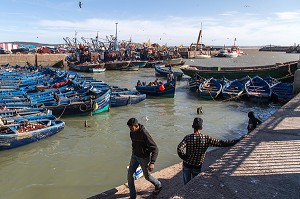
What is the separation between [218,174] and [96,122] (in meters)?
12.3

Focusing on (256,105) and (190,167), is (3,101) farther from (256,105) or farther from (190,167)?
(256,105)

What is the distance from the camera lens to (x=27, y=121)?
12836 millimetres

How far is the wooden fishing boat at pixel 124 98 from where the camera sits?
64.5 feet

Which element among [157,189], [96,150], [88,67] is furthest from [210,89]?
[88,67]

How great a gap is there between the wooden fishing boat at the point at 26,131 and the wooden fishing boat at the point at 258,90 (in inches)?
587

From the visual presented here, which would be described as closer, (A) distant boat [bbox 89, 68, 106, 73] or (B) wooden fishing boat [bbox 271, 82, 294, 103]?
(B) wooden fishing boat [bbox 271, 82, 294, 103]

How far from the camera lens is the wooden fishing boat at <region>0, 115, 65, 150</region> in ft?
37.4

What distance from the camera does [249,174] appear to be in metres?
5.21

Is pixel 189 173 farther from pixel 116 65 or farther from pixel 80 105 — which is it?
pixel 116 65

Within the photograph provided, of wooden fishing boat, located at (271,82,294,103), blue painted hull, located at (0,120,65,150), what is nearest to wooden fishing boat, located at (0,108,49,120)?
blue painted hull, located at (0,120,65,150)

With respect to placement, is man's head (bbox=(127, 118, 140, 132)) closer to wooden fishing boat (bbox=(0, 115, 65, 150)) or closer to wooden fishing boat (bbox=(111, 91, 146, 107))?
wooden fishing boat (bbox=(0, 115, 65, 150))

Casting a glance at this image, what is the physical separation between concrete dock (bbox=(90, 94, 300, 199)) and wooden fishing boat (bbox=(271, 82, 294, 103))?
13747mm

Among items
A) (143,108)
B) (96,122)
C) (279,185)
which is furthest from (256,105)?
(279,185)

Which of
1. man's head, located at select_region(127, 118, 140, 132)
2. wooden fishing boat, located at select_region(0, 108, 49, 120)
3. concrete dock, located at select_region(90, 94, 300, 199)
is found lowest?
wooden fishing boat, located at select_region(0, 108, 49, 120)
